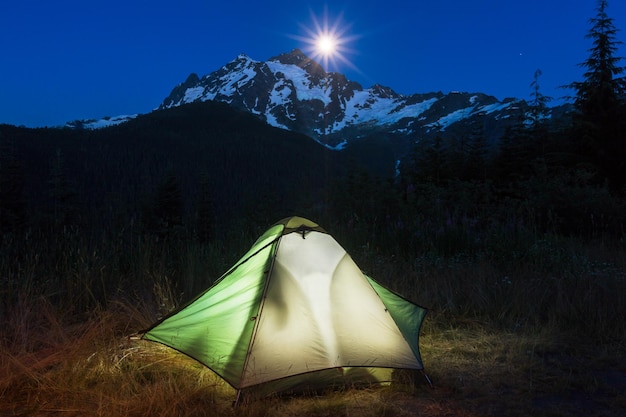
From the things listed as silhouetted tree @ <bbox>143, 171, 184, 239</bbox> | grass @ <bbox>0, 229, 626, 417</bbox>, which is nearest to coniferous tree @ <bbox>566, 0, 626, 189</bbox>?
grass @ <bbox>0, 229, 626, 417</bbox>

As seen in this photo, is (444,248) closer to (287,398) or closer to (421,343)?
(421,343)

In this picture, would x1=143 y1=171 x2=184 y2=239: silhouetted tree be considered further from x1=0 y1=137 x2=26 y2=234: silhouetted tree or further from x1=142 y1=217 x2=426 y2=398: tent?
x1=142 y1=217 x2=426 y2=398: tent

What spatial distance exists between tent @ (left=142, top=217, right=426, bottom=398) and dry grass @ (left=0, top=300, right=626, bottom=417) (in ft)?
0.50

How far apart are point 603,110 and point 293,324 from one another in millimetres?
21640

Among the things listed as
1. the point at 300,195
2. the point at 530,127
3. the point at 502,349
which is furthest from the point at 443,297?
the point at 530,127

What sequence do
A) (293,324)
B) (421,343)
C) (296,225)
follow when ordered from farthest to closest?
(421,343)
(296,225)
(293,324)

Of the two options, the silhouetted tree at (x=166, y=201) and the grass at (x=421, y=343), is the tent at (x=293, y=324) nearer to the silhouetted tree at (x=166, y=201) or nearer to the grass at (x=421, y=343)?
the grass at (x=421, y=343)

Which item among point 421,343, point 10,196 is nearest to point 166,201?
point 10,196

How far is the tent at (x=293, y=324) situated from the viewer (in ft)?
9.14

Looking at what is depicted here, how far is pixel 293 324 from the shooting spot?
2.94 m

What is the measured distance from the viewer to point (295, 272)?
10.4 ft

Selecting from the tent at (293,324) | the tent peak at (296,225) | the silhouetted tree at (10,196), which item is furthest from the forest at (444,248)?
the silhouetted tree at (10,196)

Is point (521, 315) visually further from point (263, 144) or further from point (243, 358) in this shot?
point (263, 144)

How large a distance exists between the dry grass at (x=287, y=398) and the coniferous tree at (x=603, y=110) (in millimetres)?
18289
